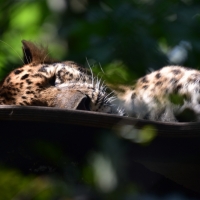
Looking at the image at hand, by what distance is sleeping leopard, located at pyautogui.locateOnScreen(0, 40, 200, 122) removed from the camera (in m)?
2.76

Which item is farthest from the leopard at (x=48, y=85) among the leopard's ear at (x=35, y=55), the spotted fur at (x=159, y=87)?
the spotted fur at (x=159, y=87)

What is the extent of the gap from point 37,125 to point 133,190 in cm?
56

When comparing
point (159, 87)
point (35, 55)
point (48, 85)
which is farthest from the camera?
point (35, 55)

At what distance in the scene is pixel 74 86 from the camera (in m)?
3.11

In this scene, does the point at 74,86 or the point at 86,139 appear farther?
the point at 74,86

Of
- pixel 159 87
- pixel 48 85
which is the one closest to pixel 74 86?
pixel 48 85

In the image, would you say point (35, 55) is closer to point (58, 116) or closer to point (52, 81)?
point (52, 81)

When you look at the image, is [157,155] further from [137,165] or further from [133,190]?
[133,190]

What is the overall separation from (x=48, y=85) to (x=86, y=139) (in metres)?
1.67

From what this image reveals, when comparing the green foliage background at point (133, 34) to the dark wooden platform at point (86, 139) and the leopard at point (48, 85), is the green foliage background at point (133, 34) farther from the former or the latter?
the leopard at point (48, 85)

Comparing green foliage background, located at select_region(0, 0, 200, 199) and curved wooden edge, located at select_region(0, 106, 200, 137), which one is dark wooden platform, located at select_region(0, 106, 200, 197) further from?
green foliage background, located at select_region(0, 0, 200, 199)

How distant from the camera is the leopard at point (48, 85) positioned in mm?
2877

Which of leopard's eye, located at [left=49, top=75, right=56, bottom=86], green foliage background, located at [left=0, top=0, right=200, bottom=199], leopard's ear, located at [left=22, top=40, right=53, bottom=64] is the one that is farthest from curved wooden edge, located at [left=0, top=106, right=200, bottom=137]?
leopard's ear, located at [left=22, top=40, right=53, bottom=64]

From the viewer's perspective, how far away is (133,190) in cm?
107
